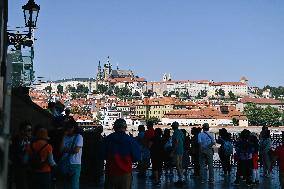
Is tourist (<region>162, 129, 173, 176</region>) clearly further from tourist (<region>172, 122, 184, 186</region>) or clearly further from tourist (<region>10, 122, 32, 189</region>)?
tourist (<region>10, 122, 32, 189</region>)

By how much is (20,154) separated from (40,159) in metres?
0.69

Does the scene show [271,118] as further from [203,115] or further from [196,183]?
[196,183]

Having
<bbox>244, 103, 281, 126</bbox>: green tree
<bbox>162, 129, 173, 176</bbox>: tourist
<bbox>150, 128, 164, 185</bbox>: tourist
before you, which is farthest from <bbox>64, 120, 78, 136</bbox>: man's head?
<bbox>244, 103, 281, 126</bbox>: green tree

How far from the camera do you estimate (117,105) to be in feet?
590

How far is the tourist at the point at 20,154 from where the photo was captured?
6488mm

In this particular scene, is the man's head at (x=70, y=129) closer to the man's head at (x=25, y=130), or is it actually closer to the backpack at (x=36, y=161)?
the man's head at (x=25, y=130)

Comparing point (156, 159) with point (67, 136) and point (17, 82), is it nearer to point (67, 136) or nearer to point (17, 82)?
point (67, 136)

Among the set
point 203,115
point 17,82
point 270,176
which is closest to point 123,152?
point 270,176

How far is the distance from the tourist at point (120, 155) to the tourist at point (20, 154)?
3.53 feet

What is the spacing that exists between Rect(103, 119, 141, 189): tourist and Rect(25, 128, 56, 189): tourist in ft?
2.45

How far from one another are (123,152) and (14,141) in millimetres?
1591

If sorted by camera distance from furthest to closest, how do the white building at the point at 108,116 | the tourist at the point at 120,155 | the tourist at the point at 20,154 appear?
the white building at the point at 108,116 < the tourist at the point at 20,154 < the tourist at the point at 120,155

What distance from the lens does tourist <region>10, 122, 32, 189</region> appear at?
649cm

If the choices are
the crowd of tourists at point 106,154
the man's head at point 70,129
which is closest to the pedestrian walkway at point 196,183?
the crowd of tourists at point 106,154
